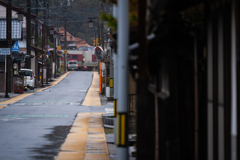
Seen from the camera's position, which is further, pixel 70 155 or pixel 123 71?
pixel 70 155

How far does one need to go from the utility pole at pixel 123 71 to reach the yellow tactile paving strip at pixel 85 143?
13.7ft

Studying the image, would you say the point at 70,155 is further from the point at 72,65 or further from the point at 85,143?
the point at 72,65

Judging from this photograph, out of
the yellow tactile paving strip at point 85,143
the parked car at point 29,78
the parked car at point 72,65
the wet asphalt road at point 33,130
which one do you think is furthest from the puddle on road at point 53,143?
the parked car at point 72,65

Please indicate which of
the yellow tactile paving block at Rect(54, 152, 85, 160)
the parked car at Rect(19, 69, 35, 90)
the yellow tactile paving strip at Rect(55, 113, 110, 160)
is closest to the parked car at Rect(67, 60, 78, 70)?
the parked car at Rect(19, 69, 35, 90)

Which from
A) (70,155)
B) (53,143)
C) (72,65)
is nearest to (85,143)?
(53,143)

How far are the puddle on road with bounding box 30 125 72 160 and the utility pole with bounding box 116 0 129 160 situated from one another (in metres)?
4.61

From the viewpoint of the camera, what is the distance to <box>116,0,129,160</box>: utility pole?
5.30 meters

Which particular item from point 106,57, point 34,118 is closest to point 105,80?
point 106,57

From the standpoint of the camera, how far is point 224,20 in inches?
185

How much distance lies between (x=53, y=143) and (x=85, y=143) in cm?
92

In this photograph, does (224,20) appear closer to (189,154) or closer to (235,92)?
(235,92)

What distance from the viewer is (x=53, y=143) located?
11.7 metres

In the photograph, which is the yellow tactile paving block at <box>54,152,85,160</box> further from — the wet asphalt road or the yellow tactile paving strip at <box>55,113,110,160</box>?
the wet asphalt road

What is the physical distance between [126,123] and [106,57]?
2483 cm
